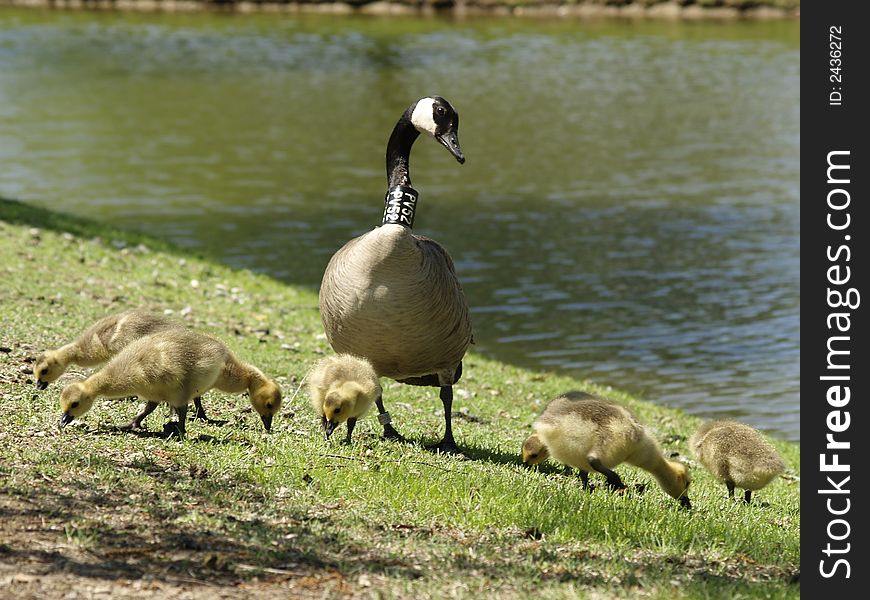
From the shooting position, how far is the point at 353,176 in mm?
29531

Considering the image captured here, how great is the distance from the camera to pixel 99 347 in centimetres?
836

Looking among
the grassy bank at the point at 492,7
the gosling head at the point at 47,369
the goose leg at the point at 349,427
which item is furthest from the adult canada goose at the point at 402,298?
the grassy bank at the point at 492,7

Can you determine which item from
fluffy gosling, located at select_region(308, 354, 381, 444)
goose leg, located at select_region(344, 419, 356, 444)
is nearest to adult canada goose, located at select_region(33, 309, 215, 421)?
fluffy gosling, located at select_region(308, 354, 381, 444)

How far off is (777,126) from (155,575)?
34046 millimetres

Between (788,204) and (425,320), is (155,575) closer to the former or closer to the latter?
(425,320)

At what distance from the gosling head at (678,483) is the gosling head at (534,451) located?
828 millimetres

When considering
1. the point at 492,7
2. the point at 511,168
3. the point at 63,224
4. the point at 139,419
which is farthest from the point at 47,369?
the point at 492,7

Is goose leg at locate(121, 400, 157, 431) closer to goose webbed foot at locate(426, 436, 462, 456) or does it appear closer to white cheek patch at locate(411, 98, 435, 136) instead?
goose webbed foot at locate(426, 436, 462, 456)

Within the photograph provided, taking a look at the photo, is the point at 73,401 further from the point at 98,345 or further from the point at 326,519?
the point at 326,519

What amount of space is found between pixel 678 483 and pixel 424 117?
3.24 metres

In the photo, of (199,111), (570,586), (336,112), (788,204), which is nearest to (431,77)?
(336,112)

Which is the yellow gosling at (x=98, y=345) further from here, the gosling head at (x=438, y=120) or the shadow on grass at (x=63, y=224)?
the shadow on grass at (x=63, y=224)

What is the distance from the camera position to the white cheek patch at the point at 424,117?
336 inches

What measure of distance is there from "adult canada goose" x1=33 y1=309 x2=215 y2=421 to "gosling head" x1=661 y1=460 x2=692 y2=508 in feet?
11.0
